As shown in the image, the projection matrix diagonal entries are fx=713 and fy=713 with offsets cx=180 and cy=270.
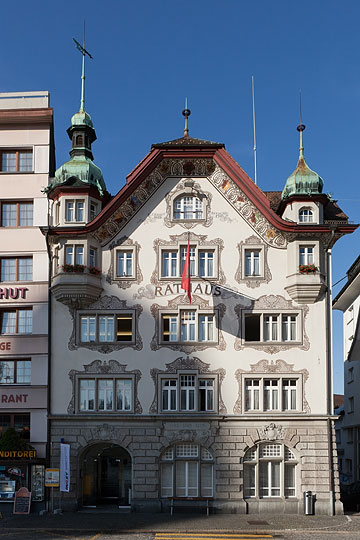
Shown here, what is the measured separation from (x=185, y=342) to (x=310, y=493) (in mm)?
10073

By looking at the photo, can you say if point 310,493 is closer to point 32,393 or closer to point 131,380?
point 131,380

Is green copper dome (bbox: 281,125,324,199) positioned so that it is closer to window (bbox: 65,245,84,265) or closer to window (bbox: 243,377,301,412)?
window (bbox: 243,377,301,412)

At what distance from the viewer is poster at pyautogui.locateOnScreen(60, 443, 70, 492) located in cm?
3644

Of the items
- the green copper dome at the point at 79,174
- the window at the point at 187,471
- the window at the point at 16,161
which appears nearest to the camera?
the window at the point at 187,471

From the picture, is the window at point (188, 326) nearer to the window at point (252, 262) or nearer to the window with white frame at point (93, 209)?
the window at point (252, 262)

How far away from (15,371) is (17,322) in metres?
2.72

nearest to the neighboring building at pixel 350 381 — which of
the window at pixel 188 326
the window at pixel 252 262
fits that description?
the window at pixel 252 262

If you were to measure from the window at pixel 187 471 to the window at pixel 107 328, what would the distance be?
6.55m

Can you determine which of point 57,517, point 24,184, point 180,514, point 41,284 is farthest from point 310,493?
point 24,184

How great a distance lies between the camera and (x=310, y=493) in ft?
120

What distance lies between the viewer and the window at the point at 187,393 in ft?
126

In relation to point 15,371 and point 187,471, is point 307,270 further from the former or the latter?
point 15,371

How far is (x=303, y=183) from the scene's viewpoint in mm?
39750

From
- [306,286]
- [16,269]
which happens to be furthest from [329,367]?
[16,269]
